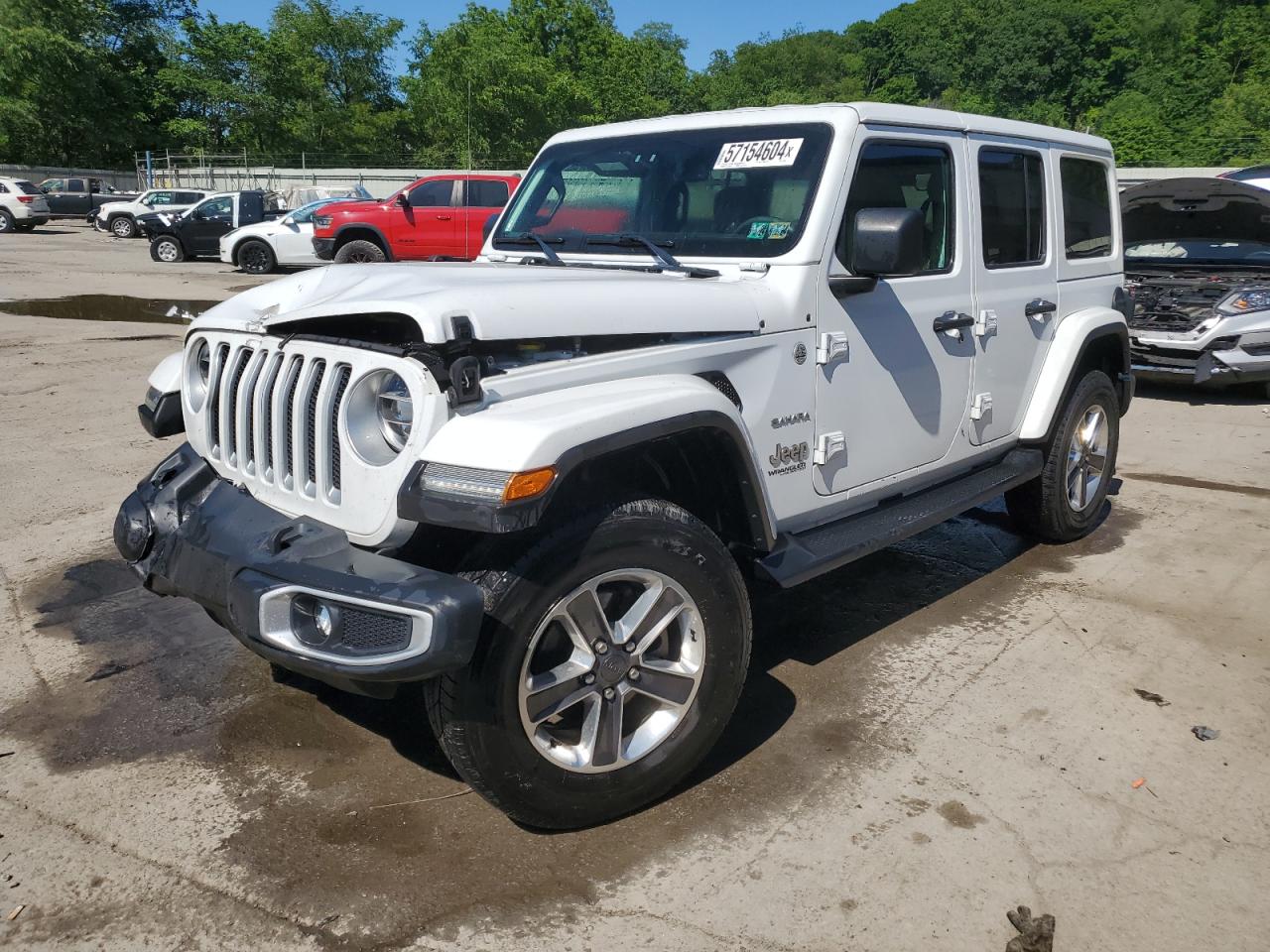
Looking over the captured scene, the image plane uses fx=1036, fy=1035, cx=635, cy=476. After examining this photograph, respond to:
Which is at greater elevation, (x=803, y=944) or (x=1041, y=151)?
(x=1041, y=151)

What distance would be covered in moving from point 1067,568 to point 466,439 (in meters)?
3.73

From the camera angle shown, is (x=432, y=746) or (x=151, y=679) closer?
(x=432, y=746)

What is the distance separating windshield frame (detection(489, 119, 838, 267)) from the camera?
357cm

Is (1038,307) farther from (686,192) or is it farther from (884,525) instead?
(686,192)

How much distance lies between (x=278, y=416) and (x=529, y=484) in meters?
0.86

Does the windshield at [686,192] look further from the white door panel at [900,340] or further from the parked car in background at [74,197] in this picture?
the parked car in background at [74,197]

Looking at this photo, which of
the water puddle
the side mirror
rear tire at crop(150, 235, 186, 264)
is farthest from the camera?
rear tire at crop(150, 235, 186, 264)

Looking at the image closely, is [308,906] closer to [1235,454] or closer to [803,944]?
[803,944]

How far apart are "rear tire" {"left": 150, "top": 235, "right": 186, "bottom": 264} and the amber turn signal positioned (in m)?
23.4

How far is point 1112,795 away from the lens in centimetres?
315

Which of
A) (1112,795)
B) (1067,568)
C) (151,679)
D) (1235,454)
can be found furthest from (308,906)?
(1235,454)

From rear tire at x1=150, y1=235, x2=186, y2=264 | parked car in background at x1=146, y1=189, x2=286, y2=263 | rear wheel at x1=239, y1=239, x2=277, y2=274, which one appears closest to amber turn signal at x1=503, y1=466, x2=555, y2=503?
rear wheel at x1=239, y1=239, x2=277, y2=274

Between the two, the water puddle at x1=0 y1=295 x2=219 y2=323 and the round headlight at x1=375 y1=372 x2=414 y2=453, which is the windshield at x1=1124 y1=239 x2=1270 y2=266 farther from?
the water puddle at x1=0 y1=295 x2=219 y2=323

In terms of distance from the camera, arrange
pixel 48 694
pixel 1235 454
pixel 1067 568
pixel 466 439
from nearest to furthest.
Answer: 1. pixel 466 439
2. pixel 48 694
3. pixel 1067 568
4. pixel 1235 454
